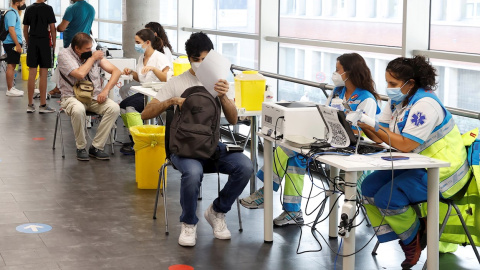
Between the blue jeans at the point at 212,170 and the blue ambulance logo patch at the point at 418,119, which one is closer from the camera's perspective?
the blue ambulance logo patch at the point at 418,119

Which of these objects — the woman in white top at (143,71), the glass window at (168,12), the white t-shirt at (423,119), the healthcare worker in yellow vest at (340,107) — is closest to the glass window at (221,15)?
the glass window at (168,12)

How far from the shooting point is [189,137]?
14.0 ft

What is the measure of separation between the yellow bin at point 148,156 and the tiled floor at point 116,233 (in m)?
0.11

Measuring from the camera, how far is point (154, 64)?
657 centimetres

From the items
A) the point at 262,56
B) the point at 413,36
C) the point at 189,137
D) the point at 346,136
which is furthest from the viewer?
the point at 262,56

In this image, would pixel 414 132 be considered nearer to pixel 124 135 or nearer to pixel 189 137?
pixel 189 137

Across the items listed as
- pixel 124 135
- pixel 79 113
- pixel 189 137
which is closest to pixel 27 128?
pixel 124 135

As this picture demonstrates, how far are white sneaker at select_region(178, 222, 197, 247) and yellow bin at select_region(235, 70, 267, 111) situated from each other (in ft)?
3.41

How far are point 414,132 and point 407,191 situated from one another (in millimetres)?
303

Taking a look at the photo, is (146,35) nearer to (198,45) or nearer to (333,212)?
(198,45)

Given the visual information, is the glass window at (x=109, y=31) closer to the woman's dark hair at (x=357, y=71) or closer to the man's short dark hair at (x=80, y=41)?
the man's short dark hair at (x=80, y=41)

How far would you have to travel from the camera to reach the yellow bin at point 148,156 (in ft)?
18.0

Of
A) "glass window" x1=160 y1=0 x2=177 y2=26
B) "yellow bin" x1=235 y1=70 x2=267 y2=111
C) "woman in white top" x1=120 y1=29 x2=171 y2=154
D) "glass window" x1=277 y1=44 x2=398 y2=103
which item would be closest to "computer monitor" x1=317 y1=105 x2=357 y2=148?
"yellow bin" x1=235 y1=70 x2=267 y2=111

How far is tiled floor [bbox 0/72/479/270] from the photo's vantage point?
3.96 meters
